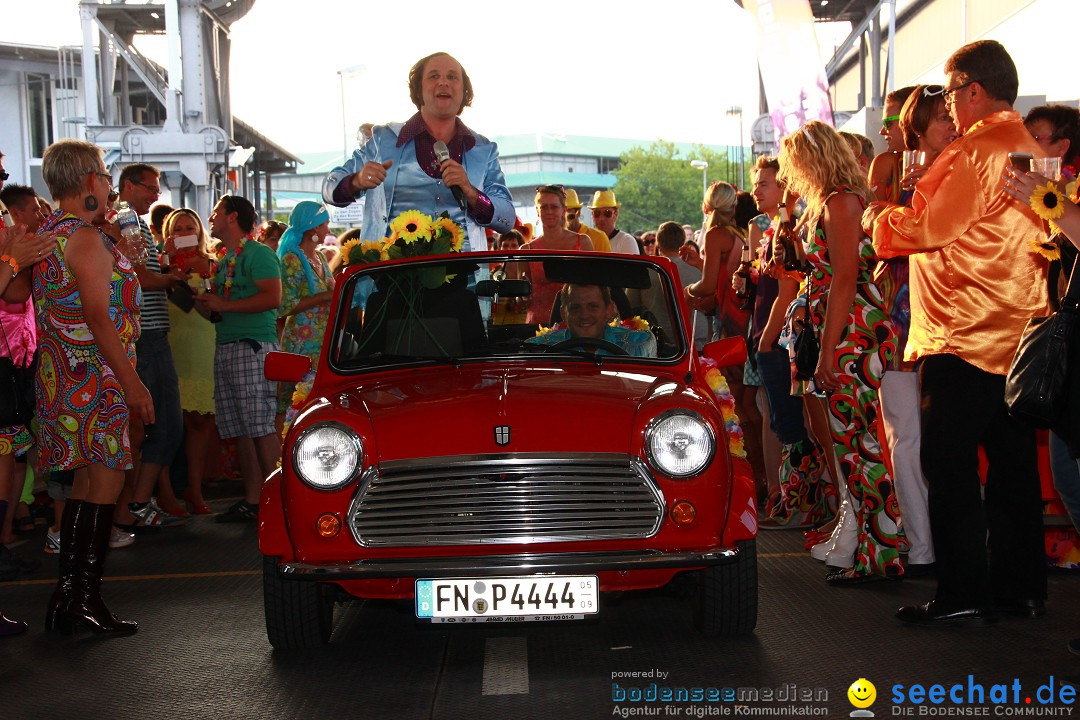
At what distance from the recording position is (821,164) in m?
5.81

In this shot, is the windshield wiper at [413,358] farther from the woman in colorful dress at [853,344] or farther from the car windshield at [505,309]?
the woman in colorful dress at [853,344]

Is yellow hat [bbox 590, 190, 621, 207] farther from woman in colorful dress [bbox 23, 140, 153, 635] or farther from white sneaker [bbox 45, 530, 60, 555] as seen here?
woman in colorful dress [bbox 23, 140, 153, 635]

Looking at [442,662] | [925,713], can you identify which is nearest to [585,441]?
[442,662]

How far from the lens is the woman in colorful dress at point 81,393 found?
518 cm

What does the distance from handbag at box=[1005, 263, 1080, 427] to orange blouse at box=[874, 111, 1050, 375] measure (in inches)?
17.7

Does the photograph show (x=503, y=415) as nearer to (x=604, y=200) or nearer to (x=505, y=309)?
(x=505, y=309)

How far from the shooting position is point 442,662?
467cm

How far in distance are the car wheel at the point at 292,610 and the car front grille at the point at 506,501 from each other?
50 cm

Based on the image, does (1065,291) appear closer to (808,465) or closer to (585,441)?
(585,441)

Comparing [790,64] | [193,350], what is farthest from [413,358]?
[790,64]

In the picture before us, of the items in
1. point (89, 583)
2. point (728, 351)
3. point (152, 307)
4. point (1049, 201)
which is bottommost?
point (89, 583)

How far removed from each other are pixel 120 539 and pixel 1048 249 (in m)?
5.76

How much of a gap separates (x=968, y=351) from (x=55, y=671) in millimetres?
3850

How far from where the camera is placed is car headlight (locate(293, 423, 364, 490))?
433cm
